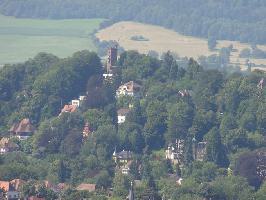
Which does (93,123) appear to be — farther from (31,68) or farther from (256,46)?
(256,46)

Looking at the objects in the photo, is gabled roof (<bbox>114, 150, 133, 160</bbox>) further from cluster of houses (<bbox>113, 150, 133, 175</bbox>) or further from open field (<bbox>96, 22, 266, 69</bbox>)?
open field (<bbox>96, 22, 266, 69</bbox>)

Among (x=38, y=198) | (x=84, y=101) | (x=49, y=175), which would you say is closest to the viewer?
(x=38, y=198)

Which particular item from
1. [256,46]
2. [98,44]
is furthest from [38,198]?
[256,46]

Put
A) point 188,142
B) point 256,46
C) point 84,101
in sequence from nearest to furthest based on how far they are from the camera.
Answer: point 188,142
point 84,101
point 256,46

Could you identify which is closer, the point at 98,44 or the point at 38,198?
the point at 38,198

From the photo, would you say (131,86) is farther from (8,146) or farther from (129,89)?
(8,146)

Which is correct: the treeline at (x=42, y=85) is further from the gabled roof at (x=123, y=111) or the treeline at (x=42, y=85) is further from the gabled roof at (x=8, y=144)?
the gabled roof at (x=8, y=144)
